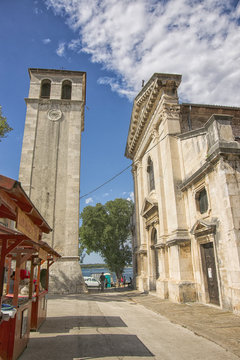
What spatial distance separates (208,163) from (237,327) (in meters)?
5.57

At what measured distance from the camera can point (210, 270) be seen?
10055 millimetres

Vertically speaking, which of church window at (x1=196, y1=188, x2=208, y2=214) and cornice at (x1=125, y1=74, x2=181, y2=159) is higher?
cornice at (x1=125, y1=74, x2=181, y2=159)

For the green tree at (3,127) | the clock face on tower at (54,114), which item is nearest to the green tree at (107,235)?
the clock face on tower at (54,114)

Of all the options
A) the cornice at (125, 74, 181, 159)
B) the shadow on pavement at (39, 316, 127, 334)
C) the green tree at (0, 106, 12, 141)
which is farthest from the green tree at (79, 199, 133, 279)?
the shadow on pavement at (39, 316, 127, 334)

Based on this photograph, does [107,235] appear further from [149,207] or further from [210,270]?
[210,270]

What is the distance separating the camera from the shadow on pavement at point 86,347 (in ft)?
14.4

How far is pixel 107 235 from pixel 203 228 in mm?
21635

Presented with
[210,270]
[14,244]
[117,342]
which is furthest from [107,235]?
[14,244]

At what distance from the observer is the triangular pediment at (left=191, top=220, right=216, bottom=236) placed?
9375mm

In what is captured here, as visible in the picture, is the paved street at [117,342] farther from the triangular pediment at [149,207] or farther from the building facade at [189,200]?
the triangular pediment at [149,207]

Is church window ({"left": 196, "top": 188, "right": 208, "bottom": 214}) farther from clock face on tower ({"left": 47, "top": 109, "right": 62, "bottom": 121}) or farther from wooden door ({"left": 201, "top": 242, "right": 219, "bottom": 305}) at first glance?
clock face on tower ({"left": 47, "top": 109, "right": 62, "bottom": 121})

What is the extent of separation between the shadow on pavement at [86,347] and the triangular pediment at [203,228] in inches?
203

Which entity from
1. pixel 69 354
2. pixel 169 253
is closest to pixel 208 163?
pixel 169 253

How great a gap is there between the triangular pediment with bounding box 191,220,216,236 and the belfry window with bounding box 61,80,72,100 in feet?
56.5
